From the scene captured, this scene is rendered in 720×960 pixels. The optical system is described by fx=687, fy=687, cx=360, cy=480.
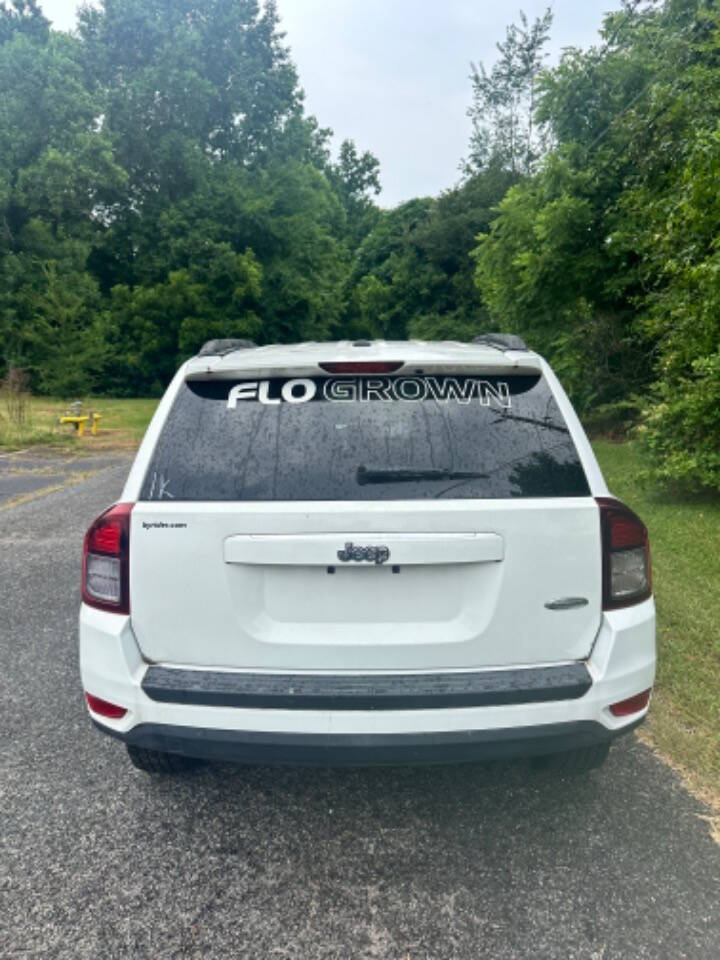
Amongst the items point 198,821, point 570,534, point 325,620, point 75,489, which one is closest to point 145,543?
point 325,620

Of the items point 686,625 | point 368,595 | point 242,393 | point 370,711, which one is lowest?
point 686,625

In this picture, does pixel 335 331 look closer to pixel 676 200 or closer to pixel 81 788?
pixel 676 200

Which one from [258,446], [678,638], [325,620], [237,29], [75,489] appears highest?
[237,29]

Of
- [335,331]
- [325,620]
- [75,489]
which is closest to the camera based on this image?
[325,620]

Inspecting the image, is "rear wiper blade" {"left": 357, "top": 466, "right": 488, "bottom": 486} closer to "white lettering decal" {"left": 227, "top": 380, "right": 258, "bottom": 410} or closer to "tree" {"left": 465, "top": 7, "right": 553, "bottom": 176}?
"white lettering decal" {"left": 227, "top": 380, "right": 258, "bottom": 410}

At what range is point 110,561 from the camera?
7.72 feet

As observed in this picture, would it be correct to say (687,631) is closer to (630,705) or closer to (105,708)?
(630,705)

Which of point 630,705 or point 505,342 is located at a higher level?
point 505,342

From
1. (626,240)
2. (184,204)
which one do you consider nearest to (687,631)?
(626,240)

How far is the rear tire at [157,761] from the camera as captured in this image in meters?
2.71

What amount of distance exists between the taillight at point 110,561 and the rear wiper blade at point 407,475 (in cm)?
80

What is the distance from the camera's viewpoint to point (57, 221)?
38250 mm

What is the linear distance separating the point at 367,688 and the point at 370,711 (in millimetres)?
70

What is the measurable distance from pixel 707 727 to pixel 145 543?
9.17 ft
